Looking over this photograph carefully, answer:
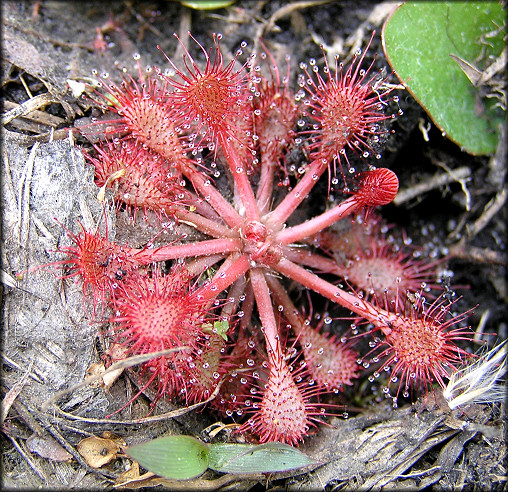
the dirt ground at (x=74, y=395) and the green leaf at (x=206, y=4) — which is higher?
the green leaf at (x=206, y=4)

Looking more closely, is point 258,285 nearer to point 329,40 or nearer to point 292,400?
point 292,400

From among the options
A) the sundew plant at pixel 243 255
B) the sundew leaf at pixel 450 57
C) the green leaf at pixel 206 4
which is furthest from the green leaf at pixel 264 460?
the green leaf at pixel 206 4

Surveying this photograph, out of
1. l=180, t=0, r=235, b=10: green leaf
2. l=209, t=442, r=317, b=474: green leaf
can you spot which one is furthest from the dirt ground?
l=180, t=0, r=235, b=10: green leaf

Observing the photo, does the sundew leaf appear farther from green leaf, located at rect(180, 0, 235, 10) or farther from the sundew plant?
green leaf, located at rect(180, 0, 235, 10)

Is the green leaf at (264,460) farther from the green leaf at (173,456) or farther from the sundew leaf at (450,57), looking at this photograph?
the sundew leaf at (450,57)

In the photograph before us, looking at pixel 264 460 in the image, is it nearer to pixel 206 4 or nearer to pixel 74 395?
pixel 74 395

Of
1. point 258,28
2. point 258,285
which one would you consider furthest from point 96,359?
point 258,28

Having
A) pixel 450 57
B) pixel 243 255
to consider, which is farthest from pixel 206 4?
pixel 243 255
